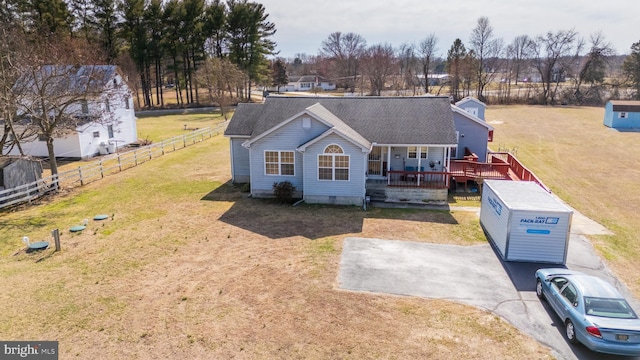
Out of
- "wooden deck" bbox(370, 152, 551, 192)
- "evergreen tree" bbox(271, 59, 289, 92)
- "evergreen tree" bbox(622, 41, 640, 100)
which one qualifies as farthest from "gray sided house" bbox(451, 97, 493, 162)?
"evergreen tree" bbox(271, 59, 289, 92)

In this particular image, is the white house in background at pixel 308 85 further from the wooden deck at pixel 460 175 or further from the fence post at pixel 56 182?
the fence post at pixel 56 182

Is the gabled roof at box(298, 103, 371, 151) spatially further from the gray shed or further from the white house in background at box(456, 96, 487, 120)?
the white house in background at box(456, 96, 487, 120)

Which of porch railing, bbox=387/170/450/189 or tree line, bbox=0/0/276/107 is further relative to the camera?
tree line, bbox=0/0/276/107

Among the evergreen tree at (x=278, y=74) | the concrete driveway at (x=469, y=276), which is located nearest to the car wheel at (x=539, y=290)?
→ the concrete driveway at (x=469, y=276)

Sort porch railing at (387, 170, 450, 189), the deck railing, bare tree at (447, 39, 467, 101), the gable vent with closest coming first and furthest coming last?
1. the gable vent
2. porch railing at (387, 170, 450, 189)
3. the deck railing
4. bare tree at (447, 39, 467, 101)

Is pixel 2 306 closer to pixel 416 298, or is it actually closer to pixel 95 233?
pixel 95 233

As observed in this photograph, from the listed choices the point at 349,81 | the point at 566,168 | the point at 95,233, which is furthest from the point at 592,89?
the point at 95,233
